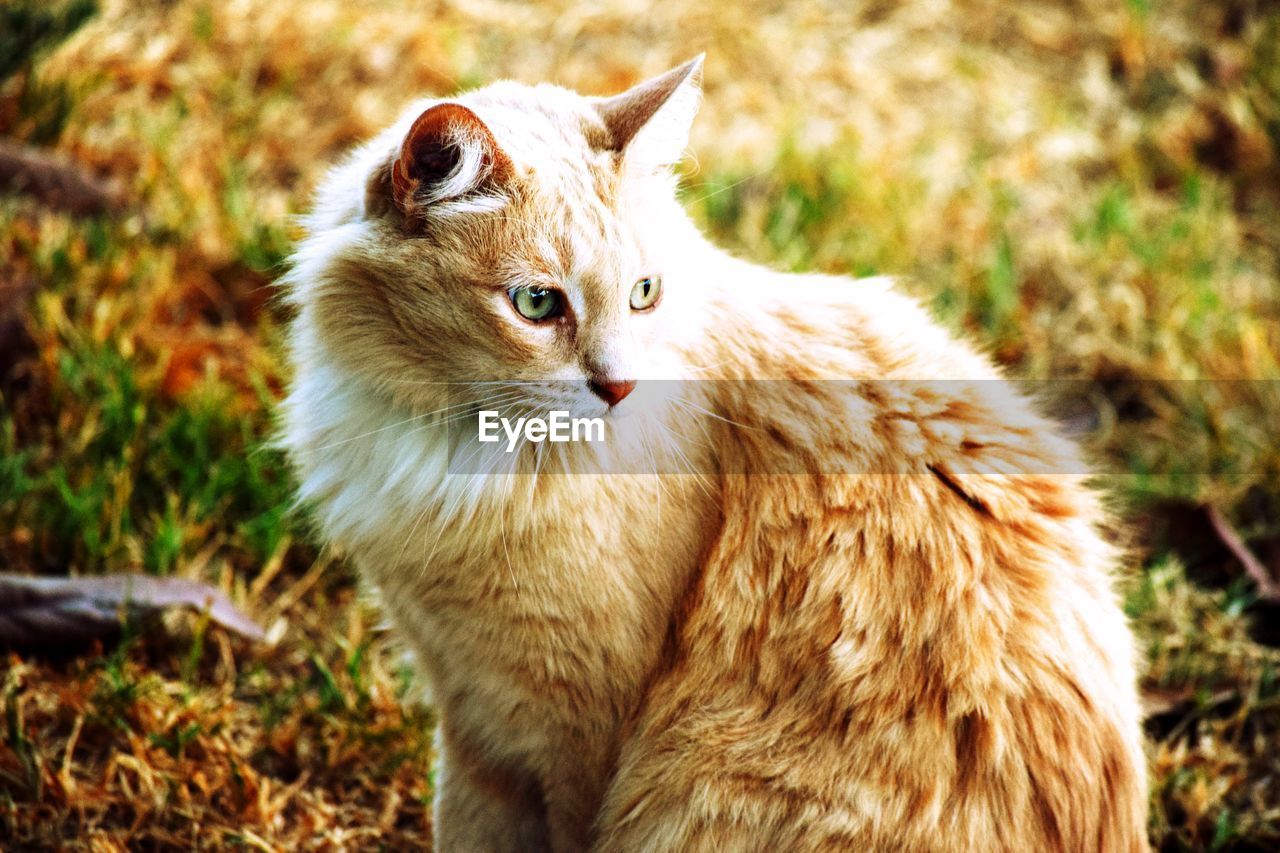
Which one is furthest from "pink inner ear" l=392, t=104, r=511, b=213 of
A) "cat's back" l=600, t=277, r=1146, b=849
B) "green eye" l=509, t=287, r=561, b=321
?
"cat's back" l=600, t=277, r=1146, b=849

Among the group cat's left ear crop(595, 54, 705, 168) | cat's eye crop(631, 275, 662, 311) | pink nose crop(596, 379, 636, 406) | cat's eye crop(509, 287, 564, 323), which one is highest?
cat's left ear crop(595, 54, 705, 168)

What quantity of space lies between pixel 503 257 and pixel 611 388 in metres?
Result: 0.28

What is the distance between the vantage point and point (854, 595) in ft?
6.86

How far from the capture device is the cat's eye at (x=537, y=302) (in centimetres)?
192

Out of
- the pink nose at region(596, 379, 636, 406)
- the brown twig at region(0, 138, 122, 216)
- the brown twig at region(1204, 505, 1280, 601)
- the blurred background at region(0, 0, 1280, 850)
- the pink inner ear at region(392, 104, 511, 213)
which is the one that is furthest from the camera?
Result: the brown twig at region(0, 138, 122, 216)

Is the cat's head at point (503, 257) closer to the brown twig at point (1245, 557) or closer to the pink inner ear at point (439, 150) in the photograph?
the pink inner ear at point (439, 150)

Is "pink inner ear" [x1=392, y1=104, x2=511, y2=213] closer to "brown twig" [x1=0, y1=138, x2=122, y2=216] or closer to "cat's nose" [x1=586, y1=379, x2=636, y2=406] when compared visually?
"cat's nose" [x1=586, y1=379, x2=636, y2=406]

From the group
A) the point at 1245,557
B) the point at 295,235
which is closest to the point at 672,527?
the point at 1245,557

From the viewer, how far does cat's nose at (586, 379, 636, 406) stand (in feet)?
6.30

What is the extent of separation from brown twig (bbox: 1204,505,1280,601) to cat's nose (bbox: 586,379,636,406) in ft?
7.04

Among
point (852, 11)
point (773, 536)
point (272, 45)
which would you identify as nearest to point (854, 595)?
point (773, 536)

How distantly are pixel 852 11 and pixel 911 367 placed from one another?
3.83 metres

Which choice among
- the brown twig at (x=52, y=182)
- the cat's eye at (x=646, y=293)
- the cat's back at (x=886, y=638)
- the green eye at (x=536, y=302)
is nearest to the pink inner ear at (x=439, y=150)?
the green eye at (x=536, y=302)

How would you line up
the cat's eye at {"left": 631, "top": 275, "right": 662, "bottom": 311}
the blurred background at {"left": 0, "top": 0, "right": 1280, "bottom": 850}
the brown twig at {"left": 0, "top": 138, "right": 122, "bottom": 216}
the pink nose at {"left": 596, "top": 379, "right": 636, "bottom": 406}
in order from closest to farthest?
1. the pink nose at {"left": 596, "top": 379, "right": 636, "bottom": 406}
2. the cat's eye at {"left": 631, "top": 275, "right": 662, "bottom": 311}
3. the blurred background at {"left": 0, "top": 0, "right": 1280, "bottom": 850}
4. the brown twig at {"left": 0, "top": 138, "right": 122, "bottom": 216}
